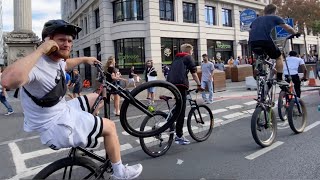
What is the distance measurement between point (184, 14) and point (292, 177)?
26.4 metres

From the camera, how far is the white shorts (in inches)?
104

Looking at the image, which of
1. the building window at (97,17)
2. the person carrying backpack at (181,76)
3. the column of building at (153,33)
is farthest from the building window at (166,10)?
the person carrying backpack at (181,76)

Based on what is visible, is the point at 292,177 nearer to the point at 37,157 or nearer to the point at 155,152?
the point at 155,152

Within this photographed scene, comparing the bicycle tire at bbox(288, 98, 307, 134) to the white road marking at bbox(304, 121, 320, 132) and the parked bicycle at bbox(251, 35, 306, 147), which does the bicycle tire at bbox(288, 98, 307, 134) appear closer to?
the parked bicycle at bbox(251, 35, 306, 147)

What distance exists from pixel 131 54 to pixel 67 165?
80.3 feet

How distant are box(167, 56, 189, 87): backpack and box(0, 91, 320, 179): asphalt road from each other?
1182 millimetres

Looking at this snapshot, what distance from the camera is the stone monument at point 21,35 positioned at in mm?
23453

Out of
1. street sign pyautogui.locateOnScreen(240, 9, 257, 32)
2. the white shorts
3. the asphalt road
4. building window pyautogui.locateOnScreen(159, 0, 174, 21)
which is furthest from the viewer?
building window pyautogui.locateOnScreen(159, 0, 174, 21)

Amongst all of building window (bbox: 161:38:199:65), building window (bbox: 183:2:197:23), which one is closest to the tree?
building window (bbox: 183:2:197:23)

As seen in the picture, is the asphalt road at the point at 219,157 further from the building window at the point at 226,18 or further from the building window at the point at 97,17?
the building window at the point at 226,18

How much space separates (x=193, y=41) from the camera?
29938mm

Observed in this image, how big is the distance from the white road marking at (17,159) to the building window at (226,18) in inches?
1139

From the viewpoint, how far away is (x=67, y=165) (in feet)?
9.29

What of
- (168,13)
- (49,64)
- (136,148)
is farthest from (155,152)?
(168,13)
